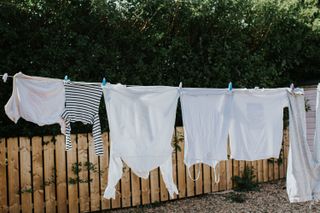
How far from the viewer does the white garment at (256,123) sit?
488cm

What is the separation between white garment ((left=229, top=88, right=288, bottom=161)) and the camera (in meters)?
4.88

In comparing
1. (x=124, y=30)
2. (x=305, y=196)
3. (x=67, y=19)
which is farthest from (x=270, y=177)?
(x=67, y=19)

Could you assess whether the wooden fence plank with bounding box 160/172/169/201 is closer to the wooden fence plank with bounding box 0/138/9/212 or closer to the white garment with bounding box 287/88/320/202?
the white garment with bounding box 287/88/320/202

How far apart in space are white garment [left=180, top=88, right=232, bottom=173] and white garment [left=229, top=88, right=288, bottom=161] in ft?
0.59

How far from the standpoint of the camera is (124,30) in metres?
5.91

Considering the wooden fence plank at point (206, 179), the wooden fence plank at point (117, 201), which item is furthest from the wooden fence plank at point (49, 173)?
the wooden fence plank at point (206, 179)

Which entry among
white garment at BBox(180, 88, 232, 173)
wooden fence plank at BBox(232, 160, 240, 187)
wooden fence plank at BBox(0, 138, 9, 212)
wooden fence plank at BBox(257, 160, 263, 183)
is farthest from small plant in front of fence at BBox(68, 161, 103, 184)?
wooden fence plank at BBox(257, 160, 263, 183)

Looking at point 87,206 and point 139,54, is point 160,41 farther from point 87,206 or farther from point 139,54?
point 87,206

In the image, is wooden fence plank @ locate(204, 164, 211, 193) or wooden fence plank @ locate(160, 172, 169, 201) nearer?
wooden fence plank @ locate(160, 172, 169, 201)

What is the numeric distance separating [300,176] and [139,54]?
2996 millimetres

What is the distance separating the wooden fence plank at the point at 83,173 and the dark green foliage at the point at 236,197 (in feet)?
7.76

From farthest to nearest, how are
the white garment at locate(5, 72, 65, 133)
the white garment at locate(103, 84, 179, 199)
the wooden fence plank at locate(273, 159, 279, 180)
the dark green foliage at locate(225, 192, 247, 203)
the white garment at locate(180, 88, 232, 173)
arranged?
the wooden fence plank at locate(273, 159, 279, 180) → the dark green foliage at locate(225, 192, 247, 203) → the white garment at locate(180, 88, 232, 173) → the white garment at locate(103, 84, 179, 199) → the white garment at locate(5, 72, 65, 133)

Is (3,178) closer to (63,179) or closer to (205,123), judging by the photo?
(63,179)

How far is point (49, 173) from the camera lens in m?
5.24
